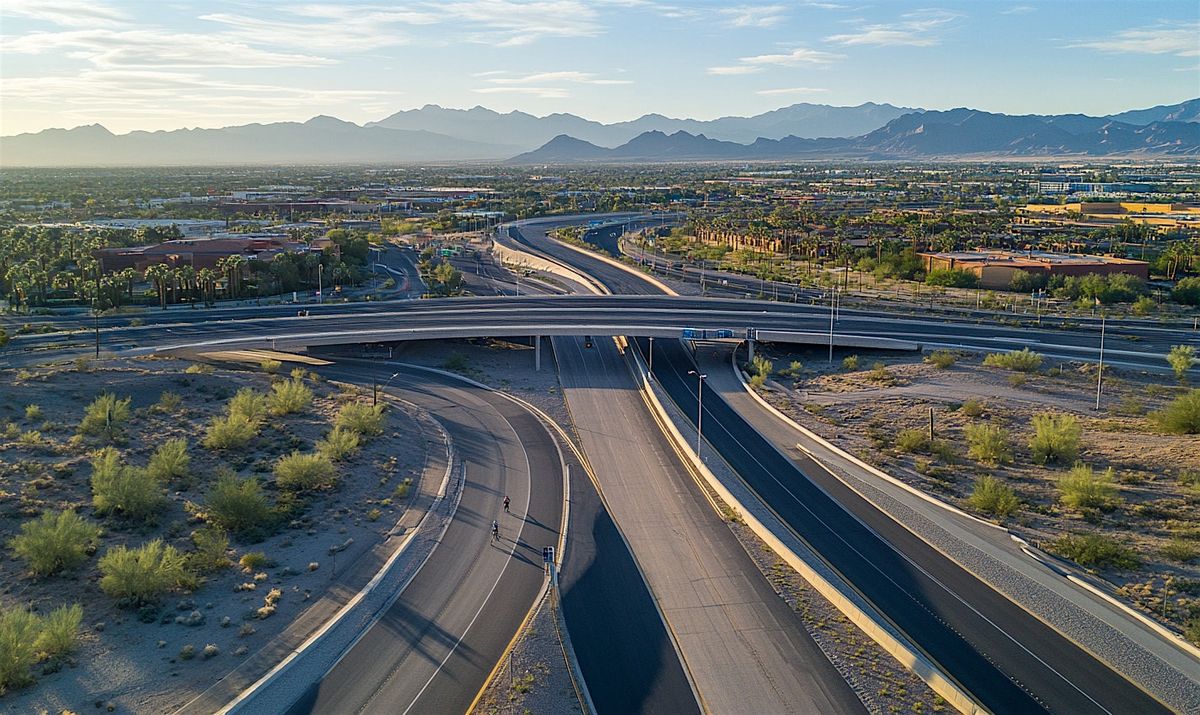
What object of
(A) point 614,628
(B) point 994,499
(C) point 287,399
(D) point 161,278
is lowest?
(A) point 614,628

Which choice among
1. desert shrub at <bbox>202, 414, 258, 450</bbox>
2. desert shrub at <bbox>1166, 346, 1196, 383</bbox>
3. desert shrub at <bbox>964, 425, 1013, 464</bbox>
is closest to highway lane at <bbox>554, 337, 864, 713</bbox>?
desert shrub at <bbox>964, 425, 1013, 464</bbox>

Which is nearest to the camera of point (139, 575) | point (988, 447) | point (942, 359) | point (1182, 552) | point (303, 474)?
point (139, 575)

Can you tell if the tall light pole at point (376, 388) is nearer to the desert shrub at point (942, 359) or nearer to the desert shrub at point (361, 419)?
the desert shrub at point (361, 419)

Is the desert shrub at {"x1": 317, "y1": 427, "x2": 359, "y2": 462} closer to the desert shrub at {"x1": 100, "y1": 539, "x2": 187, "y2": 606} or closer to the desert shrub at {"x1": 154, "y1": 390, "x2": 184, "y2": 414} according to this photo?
the desert shrub at {"x1": 154, "y1": 390, "x2": 184, "y2": 414}

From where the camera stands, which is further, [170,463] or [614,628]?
[170,463]

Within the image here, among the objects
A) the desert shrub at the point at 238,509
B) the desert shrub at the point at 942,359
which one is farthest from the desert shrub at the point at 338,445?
the desert shrub at the point at 942,359

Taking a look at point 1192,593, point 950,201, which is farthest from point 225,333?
point 950,201

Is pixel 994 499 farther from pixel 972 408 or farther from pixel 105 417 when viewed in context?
pixel 105 417

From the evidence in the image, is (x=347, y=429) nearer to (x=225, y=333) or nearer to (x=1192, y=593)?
(x=225, y=333)

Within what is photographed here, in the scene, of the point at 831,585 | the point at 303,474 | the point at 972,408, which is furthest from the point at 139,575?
the point at 972,408
